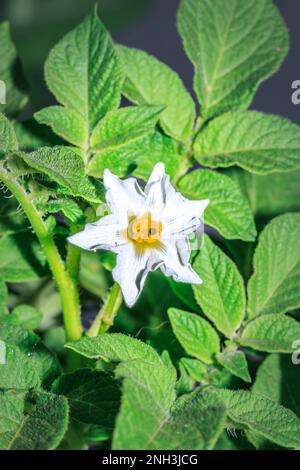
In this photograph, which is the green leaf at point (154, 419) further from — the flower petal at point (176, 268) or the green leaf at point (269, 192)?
the green leaf at point (269, 192)

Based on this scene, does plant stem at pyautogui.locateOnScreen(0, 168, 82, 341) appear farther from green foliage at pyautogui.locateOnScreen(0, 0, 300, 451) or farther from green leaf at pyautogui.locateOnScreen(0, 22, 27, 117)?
green leaf at pyautogui.locateOnScreen(0, 22, 27, 117)

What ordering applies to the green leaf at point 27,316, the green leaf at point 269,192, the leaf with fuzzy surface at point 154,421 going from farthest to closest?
the green leaf at point 269,192, the green leaf at point 27,316, the leaf with fuzzy surface at point 154,421

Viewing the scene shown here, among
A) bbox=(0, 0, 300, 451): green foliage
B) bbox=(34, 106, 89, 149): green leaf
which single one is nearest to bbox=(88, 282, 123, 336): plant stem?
bbox=(0, 0, 300, 451): green foliage

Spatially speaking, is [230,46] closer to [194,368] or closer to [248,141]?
[248,141]

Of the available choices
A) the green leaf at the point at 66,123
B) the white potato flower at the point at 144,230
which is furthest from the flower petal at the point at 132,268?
the green leaf at the point at 66,123

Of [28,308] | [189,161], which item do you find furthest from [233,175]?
[28,308]

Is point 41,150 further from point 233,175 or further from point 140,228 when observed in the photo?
point 233,175
